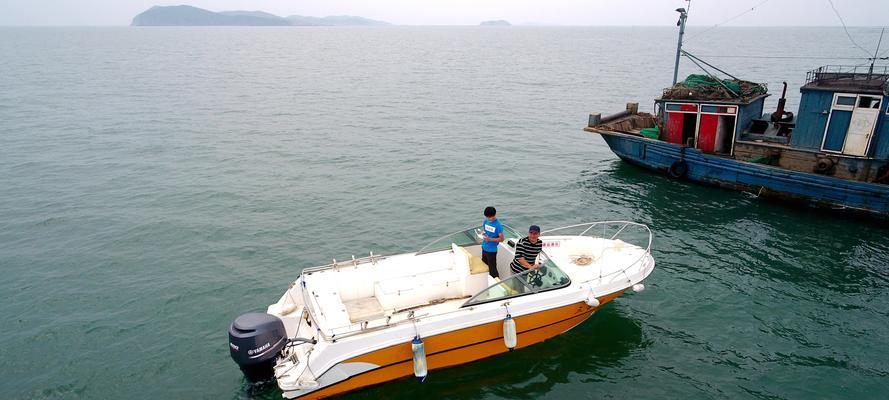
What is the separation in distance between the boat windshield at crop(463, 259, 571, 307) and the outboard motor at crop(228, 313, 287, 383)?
123 inches

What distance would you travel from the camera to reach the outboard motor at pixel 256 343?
7.92 meters

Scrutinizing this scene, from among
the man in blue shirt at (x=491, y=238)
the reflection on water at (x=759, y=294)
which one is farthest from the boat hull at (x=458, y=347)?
the reflection on water at (x=759, y=294)

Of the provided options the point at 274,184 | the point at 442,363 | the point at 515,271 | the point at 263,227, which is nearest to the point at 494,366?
the point at 442,363

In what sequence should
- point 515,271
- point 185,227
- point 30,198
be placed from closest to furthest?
1. point 515,271
2. point 185,227
3. point 30,198

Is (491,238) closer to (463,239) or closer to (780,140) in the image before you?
(463,239)

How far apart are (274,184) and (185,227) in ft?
15.3

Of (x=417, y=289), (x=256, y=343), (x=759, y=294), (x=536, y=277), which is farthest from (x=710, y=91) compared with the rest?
(x=256, y=343)

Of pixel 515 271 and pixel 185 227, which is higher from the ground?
pixel 515 271

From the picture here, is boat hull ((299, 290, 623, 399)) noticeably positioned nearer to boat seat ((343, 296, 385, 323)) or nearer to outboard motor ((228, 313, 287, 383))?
outboard motor ((228, 313, 287, 383))

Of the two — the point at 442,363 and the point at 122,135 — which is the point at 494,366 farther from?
the point at 122,135

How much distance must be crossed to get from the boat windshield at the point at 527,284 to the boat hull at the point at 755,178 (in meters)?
12.5

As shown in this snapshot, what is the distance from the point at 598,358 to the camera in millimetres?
10172

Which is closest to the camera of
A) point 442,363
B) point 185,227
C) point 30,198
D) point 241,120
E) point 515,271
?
point 442,363

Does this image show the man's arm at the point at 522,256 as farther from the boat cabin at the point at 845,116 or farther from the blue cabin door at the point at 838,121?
the blue cabin door at the point at 838,121
